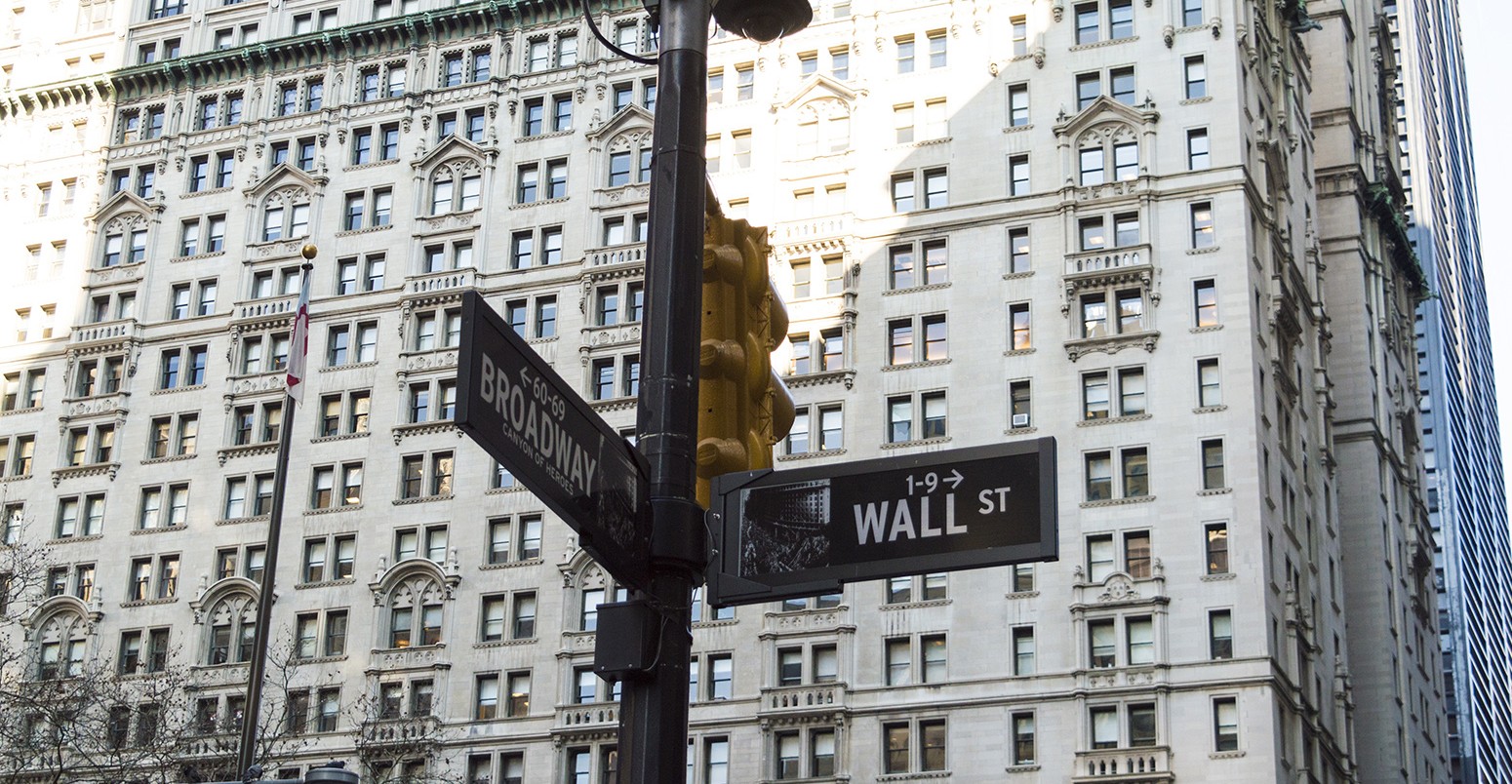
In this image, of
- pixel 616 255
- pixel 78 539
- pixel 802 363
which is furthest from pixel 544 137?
pixel 78 539

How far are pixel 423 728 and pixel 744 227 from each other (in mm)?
73243

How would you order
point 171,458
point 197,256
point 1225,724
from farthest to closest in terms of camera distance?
1. point 197,256
2. point 171,458
3. point 1225,724

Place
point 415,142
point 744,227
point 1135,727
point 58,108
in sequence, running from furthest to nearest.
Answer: point 58,108 < point 415,142 < point 1135,727 < point 744,227

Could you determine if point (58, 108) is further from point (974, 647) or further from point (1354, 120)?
point (1354, 120)

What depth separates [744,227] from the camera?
35.9ft

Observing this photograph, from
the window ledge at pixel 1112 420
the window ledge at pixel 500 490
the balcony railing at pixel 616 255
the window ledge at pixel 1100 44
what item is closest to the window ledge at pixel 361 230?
the balcony railing at pixel 616 255

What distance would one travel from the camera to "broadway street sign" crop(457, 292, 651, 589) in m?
8.88

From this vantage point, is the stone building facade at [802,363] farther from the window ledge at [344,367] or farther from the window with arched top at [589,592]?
the window with arched top at [589,592]

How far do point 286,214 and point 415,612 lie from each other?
21.4 meters

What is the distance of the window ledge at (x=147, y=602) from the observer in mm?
89500

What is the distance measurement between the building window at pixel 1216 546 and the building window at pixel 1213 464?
1.53m

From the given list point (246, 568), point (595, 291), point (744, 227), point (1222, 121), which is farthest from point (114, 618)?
point (744, 227)

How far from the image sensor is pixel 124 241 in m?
99.2

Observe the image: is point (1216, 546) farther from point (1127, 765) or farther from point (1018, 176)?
point (1018, 176)
